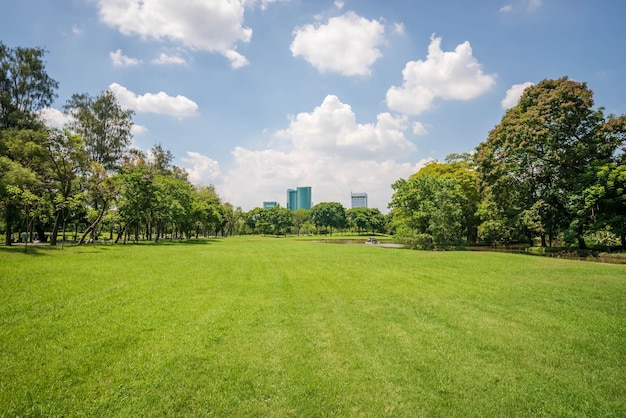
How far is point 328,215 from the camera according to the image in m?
111

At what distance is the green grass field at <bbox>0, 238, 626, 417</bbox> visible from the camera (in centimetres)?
452

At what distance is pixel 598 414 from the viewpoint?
4.31 m

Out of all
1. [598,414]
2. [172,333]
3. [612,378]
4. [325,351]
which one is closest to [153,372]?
[172,333]

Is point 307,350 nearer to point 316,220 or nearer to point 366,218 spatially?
point 366,218

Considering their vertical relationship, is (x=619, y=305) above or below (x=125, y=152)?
below

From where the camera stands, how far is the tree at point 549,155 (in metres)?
26.3

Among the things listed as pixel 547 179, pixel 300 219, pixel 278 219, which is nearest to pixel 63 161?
pixel 547 179

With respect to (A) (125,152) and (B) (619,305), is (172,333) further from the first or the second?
(A) (125,152)

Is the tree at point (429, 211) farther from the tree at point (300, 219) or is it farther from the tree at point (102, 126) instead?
the tree at point (300, 219)

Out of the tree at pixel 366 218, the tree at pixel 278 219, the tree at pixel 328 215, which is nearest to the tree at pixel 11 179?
the tree at pixel 278 219

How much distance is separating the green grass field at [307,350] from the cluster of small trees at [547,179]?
1825 centimetres

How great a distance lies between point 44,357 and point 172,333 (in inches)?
91.8

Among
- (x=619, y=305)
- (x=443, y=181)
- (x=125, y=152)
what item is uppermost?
(x=125, y=152)

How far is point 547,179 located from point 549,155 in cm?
397
